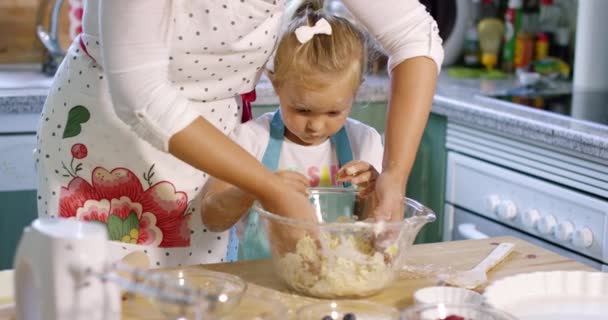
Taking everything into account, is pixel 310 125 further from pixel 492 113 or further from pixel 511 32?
pixel 511 32

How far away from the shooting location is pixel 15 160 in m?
2.21

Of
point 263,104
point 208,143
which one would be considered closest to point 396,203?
point 208,143

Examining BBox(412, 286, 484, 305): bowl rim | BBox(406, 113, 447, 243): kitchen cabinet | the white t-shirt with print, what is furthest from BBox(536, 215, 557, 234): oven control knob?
BBox(412, 286, 484, 305): bowl rim

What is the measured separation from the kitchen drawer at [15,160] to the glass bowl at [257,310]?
1.25 metres

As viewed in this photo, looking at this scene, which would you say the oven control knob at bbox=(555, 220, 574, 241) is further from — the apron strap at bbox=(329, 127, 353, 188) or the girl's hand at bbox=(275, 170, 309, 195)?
the girl's hand at bbox=(275, 170, 309, 195)

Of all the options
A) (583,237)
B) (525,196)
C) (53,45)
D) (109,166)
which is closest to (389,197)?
(109,166)

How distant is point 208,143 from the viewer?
1.12 meters

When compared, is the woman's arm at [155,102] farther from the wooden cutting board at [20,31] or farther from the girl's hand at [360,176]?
the wooden cutting board at [20,31]

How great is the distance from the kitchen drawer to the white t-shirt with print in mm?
804

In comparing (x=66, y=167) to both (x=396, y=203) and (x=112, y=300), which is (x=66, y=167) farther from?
(x=112, y=300)

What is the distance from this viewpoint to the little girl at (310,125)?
4.62 feet

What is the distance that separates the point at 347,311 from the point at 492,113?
1.13 metres

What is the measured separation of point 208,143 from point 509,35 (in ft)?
6.34

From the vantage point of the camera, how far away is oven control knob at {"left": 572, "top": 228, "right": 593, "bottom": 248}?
1.88m
